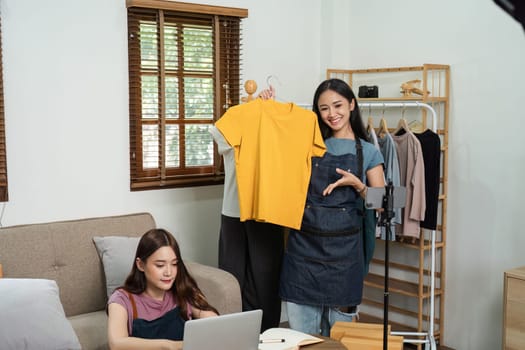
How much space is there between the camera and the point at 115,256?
10.1ft

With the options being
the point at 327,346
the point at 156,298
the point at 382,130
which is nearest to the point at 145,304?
the point at 156,298

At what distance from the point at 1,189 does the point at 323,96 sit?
160 centimetres

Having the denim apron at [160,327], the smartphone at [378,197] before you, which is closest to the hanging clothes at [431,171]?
the smartphone at [378,197]

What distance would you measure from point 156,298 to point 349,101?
1214mm

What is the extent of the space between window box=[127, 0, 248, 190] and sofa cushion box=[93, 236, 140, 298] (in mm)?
504

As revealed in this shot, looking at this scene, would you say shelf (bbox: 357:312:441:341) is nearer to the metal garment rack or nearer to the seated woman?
the metal garment rack

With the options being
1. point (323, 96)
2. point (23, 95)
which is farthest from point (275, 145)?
point (23, 95)

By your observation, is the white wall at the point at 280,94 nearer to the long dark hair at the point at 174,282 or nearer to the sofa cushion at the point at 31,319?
the sofa cushion at the point at 31,319

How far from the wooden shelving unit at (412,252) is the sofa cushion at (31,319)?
6.83 feet

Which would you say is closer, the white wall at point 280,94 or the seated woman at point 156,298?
the seated woman at point 156,298

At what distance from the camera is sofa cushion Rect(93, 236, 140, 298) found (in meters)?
3.06

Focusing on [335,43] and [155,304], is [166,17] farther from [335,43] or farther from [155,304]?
[155,304]

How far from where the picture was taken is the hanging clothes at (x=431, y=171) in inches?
141

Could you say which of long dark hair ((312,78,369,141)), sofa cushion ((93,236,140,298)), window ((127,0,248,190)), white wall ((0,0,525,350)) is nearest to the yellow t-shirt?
long dark hair ((312,78,369,141))
